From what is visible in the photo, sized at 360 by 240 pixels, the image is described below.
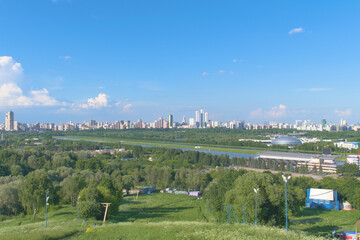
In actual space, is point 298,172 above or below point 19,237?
below

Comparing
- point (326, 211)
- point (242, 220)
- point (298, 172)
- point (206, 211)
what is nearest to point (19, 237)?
point (242, 220)

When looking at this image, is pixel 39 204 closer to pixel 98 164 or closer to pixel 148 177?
pixel 148 177

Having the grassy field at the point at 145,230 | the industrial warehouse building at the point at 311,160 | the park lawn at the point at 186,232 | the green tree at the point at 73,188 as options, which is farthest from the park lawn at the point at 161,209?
the industrial warehouse building at the point at 311,160

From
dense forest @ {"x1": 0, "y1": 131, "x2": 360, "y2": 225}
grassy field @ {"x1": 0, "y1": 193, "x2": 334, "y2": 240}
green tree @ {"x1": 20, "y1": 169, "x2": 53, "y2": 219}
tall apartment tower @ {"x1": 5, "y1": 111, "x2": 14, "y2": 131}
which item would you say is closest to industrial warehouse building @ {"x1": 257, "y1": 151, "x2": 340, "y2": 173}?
dense forest @ {"x1": 0, "y1": 131, "x2": 360, "y2": 225}

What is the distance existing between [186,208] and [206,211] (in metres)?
2.52

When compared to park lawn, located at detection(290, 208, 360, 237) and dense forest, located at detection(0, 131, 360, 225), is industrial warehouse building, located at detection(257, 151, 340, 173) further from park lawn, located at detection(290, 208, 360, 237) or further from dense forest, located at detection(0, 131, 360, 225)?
park lawn, located at detection(290, 208, 360, 237)

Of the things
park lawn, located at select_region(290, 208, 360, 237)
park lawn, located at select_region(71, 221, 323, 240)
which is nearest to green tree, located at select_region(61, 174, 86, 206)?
park lawn, located at select_region(71, 221, 323, 240)

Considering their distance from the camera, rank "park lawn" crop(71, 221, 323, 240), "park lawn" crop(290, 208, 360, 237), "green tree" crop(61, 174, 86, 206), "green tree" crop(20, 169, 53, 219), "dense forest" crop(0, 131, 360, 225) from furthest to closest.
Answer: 1. "green tree" crop(61, 174, 86, 206)
2. "green tree" crop(20, 169, 53, 219)
3. "park lawn" crop(290, 208, 360, 237)
4. "dense forest" crop(0, 131, 360, 225)
5. "park lawn" crop(71, 221, 323, 240)

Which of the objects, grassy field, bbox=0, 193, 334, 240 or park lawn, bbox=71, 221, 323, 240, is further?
grassy field, bbox=0, 193, 334, 240

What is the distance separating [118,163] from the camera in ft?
170

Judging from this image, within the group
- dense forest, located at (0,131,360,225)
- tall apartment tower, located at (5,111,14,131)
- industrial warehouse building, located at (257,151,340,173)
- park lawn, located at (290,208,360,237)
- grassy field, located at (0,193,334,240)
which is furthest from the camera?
tall apartment tower, located at (5,111,14,131)

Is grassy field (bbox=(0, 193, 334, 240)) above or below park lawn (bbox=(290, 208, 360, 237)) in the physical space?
above

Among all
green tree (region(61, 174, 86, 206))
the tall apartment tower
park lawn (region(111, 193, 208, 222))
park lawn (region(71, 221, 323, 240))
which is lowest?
park lawn (region(111, 193, 208, 222))

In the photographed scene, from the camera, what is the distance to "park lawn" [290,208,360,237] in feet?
65.2
